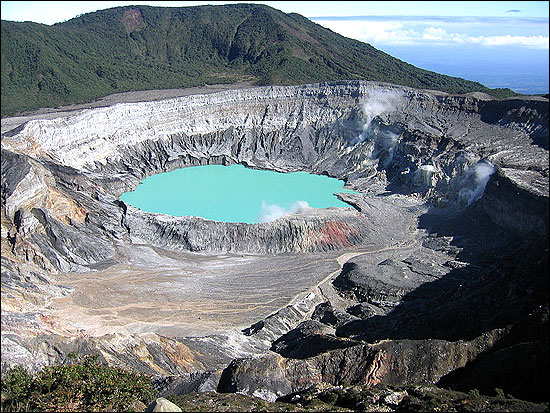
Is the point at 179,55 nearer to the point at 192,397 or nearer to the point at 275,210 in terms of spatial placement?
the point at 275,210

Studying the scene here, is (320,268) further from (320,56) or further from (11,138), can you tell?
(320,56)

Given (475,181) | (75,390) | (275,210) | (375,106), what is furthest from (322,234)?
(75,390)

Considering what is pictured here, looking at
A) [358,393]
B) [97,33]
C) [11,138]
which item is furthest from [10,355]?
[97,33]

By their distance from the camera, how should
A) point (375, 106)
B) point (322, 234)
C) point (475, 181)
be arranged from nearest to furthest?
point (322, 234), point (475, 181), point (375, 106)

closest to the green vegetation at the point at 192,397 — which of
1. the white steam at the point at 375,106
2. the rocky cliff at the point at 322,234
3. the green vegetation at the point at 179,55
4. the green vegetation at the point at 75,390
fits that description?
the green vegetation at the point at 75,390

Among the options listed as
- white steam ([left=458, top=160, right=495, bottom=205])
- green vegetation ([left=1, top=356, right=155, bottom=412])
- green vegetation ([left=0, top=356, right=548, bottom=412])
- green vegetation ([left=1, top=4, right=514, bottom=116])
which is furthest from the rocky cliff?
green vegetation ([left=1, top=4, right=514, bottom=116])

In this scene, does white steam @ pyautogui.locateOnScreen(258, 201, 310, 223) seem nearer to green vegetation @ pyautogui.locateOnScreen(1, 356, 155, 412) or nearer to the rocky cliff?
the rocky cliff
